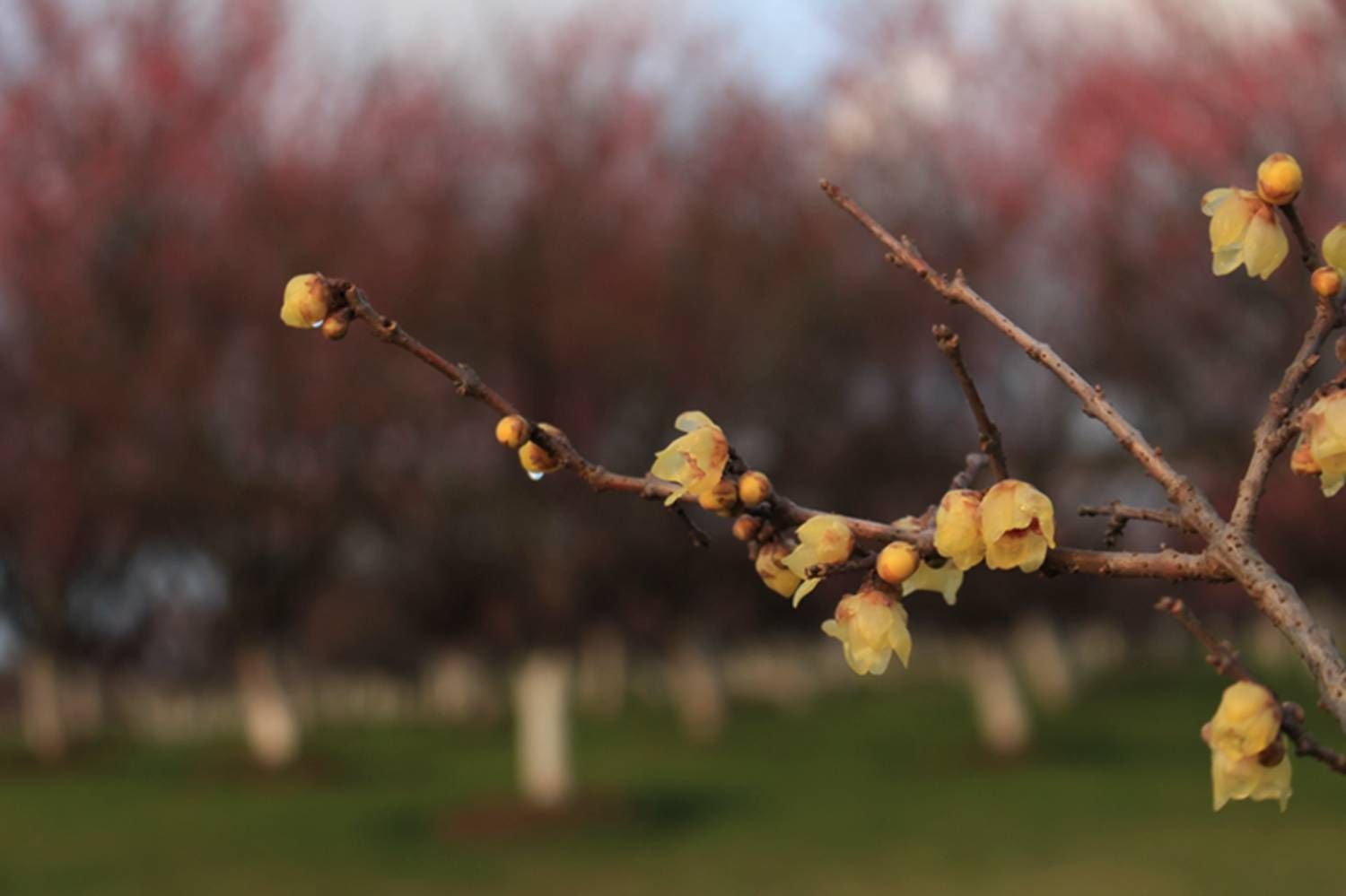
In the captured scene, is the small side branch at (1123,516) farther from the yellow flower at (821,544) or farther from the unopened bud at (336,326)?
the unopened bud at (336,326)

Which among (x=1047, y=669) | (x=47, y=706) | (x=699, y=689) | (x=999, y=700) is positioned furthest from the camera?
(x=1047, y=669)

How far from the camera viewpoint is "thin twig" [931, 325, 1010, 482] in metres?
1.39

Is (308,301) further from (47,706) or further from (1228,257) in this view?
(47,706)

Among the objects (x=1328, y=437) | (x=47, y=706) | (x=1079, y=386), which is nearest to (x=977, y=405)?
(x=1079, y=386)

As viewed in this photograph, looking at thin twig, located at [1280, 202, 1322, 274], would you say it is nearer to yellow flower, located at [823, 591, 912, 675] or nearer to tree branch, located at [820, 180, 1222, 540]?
tree branch, located at [820, 180, 1222, 540]

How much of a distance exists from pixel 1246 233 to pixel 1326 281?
8 centimetres

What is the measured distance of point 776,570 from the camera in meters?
1.49

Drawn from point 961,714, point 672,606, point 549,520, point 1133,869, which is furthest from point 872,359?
point 961,714

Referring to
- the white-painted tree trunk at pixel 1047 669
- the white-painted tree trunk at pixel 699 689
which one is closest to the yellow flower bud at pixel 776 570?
the white-painted tree trunk at pixel 699 689

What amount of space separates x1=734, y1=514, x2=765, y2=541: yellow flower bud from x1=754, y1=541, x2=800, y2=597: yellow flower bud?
26 millimetres

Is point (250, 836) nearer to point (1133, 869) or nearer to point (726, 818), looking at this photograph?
point (726, 818)

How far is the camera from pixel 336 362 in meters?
16.4

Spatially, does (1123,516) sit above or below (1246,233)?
below

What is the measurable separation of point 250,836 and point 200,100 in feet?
31.2
